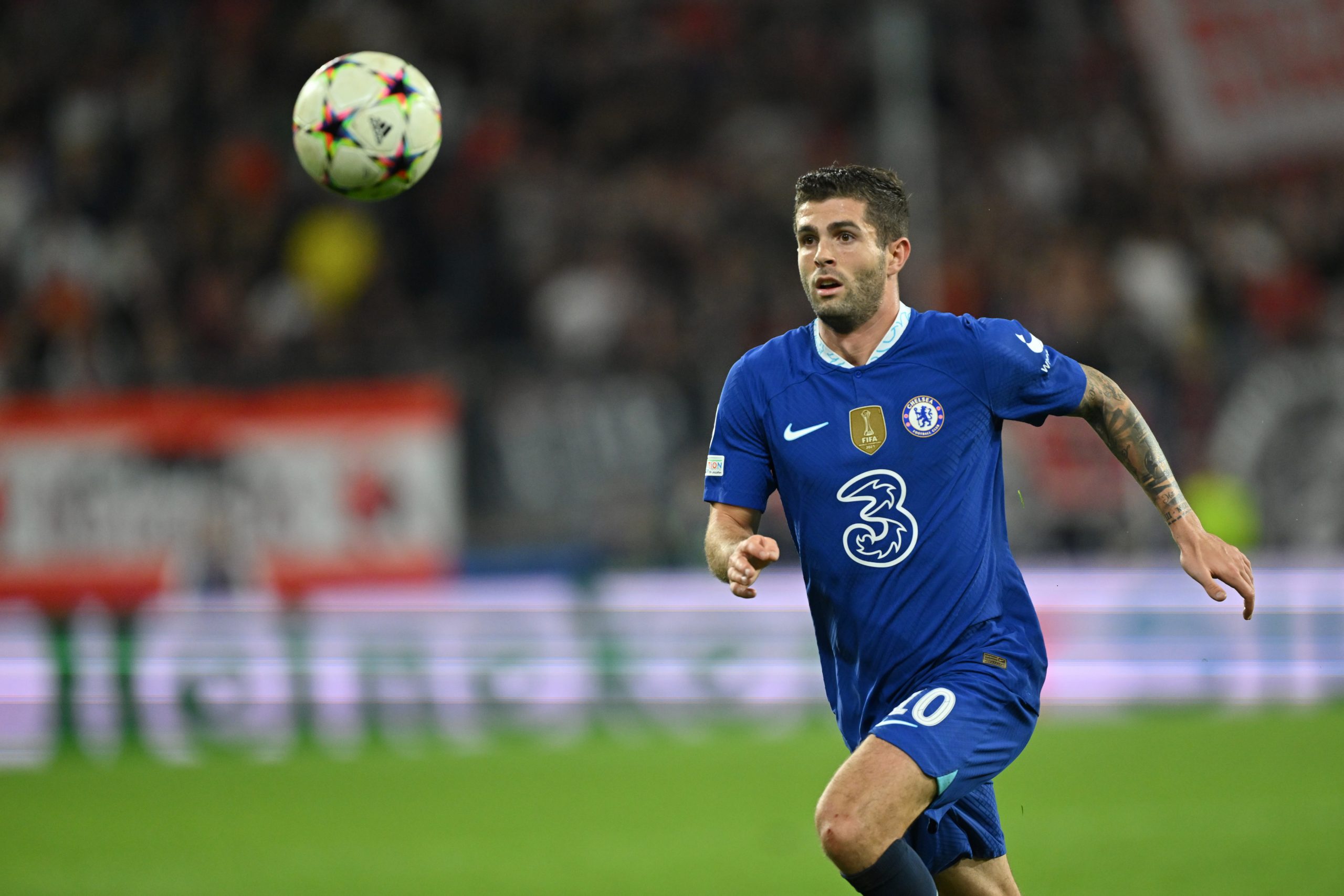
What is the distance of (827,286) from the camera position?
452 cm

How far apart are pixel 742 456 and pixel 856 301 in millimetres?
522

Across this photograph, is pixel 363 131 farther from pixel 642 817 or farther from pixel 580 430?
pixel 580 430

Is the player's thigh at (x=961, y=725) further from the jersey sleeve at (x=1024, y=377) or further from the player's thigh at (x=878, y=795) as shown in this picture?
the jersey sleeve at (x=1024, y=377)

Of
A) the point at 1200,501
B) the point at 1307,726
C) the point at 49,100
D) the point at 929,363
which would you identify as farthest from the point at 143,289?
the point at 929,363

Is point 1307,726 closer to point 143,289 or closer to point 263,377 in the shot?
point 263,377

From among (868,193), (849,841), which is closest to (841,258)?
(868,193)

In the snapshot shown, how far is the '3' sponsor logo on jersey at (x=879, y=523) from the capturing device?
4.48m

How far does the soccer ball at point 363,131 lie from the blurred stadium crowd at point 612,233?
23.5ft

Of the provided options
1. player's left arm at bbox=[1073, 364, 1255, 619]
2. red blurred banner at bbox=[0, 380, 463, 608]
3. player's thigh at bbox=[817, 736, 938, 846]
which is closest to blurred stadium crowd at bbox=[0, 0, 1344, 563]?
red blurred banner at bbox=[0, 380, 463, 608]

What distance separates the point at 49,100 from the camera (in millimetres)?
16219

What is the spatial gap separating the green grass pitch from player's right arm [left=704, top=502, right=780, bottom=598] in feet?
8.44

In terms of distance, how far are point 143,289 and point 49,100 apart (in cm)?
278

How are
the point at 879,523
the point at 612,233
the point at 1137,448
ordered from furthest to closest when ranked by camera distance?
the point at 612,233, the point at 1137,448, the point at 879,523

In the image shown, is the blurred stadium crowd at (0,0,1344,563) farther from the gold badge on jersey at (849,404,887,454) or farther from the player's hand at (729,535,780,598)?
the player's hand at (729,535,780,598)
